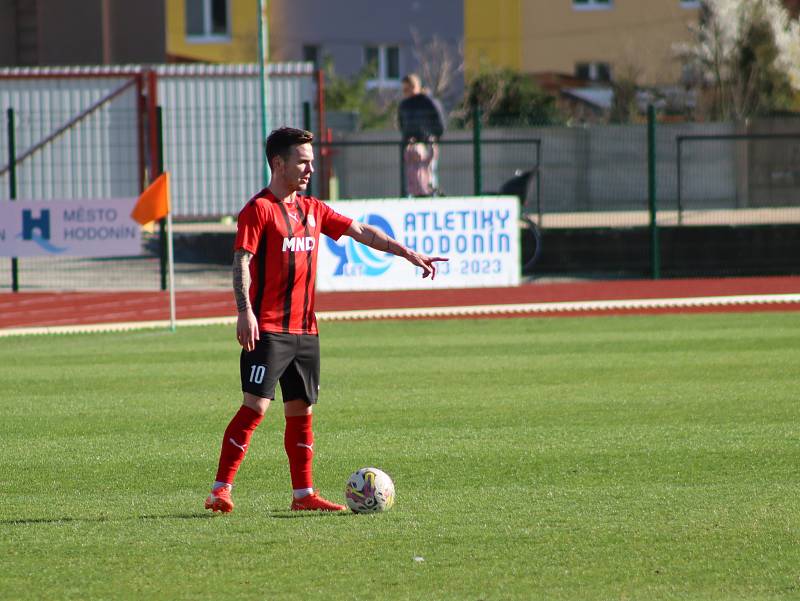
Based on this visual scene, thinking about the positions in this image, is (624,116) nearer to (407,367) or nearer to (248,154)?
(248,154)

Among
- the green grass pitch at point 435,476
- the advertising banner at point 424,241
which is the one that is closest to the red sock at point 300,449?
the green grass pitch at point 435,476

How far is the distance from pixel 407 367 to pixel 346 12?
37124 millimetres

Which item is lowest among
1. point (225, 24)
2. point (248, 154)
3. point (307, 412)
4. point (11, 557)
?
point (11, 557)

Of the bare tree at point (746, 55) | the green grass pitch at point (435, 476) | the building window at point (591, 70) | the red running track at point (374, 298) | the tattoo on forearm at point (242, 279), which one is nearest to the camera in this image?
the green grass pitch at point (435, 476)

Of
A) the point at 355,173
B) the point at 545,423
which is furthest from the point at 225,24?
the point at 545,423

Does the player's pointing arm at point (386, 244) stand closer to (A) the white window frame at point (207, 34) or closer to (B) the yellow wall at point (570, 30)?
(B) the yellow wall at point (570, 30)

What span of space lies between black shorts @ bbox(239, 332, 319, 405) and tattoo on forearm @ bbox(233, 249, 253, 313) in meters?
0.24

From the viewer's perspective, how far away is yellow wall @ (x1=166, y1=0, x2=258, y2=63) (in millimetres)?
46781

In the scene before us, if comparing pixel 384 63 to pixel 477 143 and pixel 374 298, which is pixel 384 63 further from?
pixel 374 298

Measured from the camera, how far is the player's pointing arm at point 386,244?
712 cm

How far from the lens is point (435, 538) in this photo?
20.5 ft

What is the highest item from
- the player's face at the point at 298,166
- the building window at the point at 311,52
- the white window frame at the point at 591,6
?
the white window frame at the point at 591,6

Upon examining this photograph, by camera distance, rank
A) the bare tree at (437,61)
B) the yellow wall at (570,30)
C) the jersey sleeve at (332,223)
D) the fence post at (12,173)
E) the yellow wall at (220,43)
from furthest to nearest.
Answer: the yellow wall at (570,30), the yellow wall at (220,43), the bare tree at (437,61), the fence post at (12,173), the jersey sleeve at (332,223)

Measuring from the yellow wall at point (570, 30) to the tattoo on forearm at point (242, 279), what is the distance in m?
41.1
